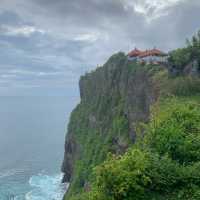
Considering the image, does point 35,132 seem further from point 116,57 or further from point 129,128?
point 129,128

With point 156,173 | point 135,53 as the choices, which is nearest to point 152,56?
point 135,53

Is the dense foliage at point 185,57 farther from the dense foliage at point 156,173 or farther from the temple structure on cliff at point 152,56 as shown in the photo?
the dense foliage at point 156,173

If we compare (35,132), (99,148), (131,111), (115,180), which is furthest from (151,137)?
(35,132)

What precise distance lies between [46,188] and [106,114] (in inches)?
990

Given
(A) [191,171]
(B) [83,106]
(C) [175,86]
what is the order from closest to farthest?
(A) [191,171] → (C) [175,86] → (B) [83,106]

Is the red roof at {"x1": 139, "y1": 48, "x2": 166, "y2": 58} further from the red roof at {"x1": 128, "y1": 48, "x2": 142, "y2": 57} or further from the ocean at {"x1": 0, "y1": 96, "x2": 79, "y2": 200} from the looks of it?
the ocean at {"x1": 0, "y1": 96, "x2": 79, "y2": 200}

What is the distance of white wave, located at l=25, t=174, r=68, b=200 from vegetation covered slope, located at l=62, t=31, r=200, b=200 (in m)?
4.28

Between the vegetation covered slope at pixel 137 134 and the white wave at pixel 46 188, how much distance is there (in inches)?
169

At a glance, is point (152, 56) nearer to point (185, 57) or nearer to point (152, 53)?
point (152, 53)

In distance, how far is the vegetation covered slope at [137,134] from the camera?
18.4m

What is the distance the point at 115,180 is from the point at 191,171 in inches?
175

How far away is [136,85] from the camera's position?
5859 centimetres

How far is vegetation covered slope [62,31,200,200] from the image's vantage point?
60.3 ft

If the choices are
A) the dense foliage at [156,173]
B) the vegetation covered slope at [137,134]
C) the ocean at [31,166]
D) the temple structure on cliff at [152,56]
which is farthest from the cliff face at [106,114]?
the dense foliage at [156,173]
